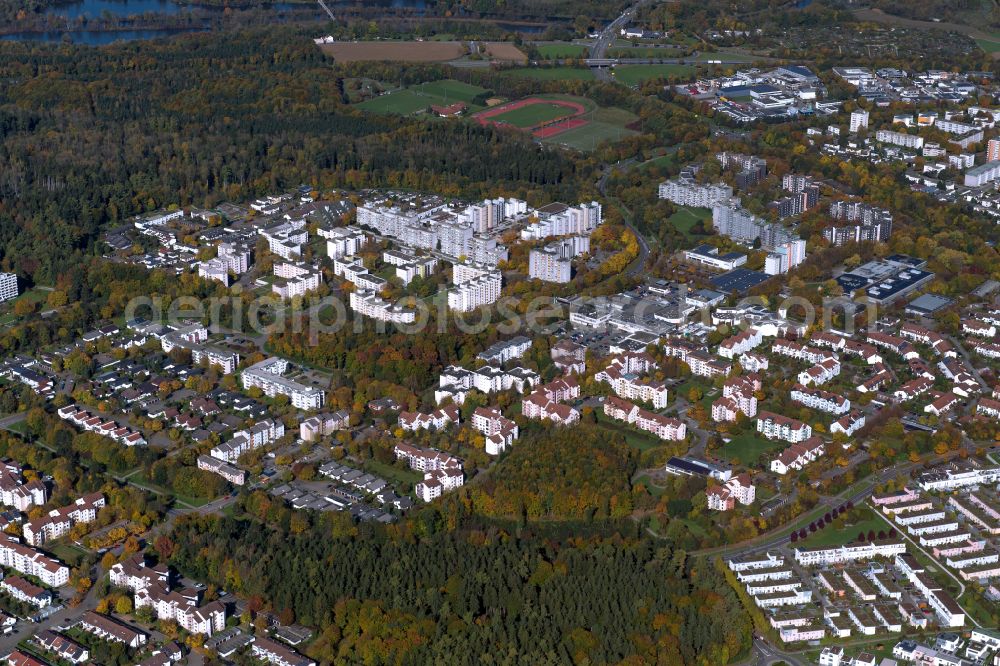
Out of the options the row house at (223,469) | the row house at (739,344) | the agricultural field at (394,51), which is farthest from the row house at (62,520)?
the agricultural field at (394,51)

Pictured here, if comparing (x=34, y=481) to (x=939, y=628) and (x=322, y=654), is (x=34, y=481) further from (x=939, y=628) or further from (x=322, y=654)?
(x=939, y=628)

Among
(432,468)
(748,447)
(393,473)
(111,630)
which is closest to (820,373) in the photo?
(748,447)

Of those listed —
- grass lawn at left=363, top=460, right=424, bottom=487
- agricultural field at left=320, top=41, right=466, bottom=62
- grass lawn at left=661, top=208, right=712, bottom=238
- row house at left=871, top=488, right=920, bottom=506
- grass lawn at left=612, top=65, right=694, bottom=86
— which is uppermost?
agricultural field at left=320, top=41, right=466, bottom=62

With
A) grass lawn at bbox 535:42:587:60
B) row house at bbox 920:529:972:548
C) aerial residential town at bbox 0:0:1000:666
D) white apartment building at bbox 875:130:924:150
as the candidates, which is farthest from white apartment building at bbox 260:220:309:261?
grass lawn at bbox 535:42:587:60

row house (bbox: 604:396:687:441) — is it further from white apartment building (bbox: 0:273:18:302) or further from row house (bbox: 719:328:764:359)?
white apartment building (bbox: 0:273:18:302)

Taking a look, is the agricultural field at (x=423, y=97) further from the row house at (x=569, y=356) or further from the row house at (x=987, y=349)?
the row house at (x=987, y=349)

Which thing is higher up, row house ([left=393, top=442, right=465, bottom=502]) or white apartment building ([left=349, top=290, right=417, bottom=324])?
white apartment building ([left=349, top=290, right=417, bottom=324])

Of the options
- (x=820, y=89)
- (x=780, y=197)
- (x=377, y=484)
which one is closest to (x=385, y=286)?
(x=377, y=484)

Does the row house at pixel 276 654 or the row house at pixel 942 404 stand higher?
the row house at pixel 942 404
